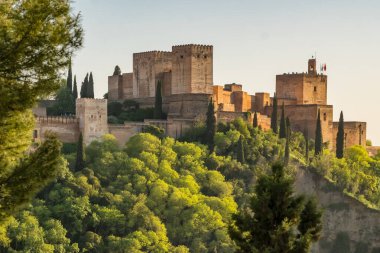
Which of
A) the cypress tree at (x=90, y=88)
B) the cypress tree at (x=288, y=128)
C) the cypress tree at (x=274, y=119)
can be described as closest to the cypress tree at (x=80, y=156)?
the cypress tree at (x=90, y=88)

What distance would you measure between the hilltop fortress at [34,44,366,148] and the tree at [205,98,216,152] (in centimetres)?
163

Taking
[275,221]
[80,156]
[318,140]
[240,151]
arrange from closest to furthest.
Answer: [275,221]
[80,156]
[240,151]
[318,140]

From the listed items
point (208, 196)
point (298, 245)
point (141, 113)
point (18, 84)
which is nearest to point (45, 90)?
point (18, 84)

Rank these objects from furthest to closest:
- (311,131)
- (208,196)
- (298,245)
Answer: (311,131), (208,196), (298,245)

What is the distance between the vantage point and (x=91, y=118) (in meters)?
65.1

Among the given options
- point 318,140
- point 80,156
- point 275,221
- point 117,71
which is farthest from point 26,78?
point 117,71

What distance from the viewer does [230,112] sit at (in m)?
70.6

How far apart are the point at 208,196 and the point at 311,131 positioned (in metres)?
14.4

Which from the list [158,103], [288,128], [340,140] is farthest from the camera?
[340,140]

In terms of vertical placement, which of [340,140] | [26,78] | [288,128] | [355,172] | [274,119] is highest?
[26,78]

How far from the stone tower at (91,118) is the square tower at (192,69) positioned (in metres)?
8.00

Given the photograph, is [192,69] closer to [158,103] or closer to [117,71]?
[158,103]

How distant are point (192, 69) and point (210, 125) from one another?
617cm

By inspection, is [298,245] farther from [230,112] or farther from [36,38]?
[230,112]
